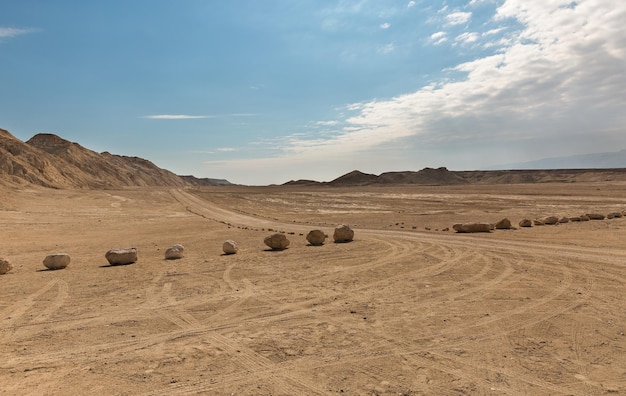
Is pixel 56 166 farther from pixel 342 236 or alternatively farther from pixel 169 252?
pixel 342 236

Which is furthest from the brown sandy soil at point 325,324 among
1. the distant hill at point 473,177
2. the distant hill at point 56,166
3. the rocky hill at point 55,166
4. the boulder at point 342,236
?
the distant hill at point 473,177

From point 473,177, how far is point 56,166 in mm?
119850

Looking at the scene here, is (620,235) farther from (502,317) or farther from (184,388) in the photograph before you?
(184,388)

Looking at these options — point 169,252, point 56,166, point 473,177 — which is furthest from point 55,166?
point 473,177

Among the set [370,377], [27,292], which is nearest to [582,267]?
[370,377]

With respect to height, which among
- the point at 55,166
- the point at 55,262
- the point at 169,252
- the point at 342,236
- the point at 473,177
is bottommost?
the point at 342,236

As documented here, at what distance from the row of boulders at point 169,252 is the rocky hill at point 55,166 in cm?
5550

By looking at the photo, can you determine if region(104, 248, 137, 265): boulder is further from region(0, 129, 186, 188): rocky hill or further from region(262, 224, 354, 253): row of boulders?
region(0, 129, 186, 188): rocky hill

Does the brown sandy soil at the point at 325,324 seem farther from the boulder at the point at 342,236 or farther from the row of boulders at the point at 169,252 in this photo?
the boulder at the point at 342,236

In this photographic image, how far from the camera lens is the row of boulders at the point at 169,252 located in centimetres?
1330

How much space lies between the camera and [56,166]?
3888 inches

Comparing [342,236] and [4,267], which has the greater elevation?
[4,267]

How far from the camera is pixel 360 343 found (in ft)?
21.2

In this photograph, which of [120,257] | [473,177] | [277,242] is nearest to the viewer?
Result: [120,257]
